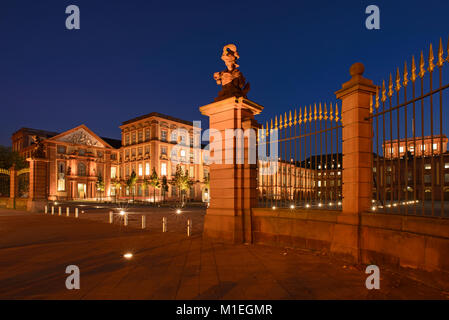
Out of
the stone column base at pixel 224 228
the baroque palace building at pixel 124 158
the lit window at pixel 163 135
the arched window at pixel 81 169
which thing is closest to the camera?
the stone column base at pixel 224 228

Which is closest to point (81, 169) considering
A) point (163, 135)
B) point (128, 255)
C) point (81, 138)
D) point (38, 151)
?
point (81, 138)

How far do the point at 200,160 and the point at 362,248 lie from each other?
60228mm

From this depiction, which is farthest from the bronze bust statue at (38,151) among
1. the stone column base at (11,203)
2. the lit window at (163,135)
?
the lit window at (163,135)

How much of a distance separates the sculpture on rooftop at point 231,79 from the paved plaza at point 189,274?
490 cm

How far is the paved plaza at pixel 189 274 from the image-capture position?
4660mm

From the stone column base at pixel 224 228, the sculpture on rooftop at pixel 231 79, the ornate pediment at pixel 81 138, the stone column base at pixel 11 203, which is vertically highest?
the ornate pediment at pixel 81 138

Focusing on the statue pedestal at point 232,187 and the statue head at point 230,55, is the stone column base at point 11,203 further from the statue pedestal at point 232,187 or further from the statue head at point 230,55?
the statue head at point 230,55

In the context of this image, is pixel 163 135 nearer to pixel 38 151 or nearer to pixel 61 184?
pixel 61 184

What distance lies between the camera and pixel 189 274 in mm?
5699

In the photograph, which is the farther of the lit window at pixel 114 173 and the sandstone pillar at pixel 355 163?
the lit window at pixel 114 173

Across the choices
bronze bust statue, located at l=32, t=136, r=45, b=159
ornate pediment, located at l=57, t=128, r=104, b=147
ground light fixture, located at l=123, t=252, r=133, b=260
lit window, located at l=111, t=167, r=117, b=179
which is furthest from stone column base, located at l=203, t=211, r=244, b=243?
lit window, located at l=111, t=167, r=117, b=179

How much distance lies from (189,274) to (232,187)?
3.88 metres

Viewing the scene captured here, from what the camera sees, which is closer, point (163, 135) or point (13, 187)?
point (13, 187)

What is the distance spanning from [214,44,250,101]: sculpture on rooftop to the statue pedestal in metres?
0.44
